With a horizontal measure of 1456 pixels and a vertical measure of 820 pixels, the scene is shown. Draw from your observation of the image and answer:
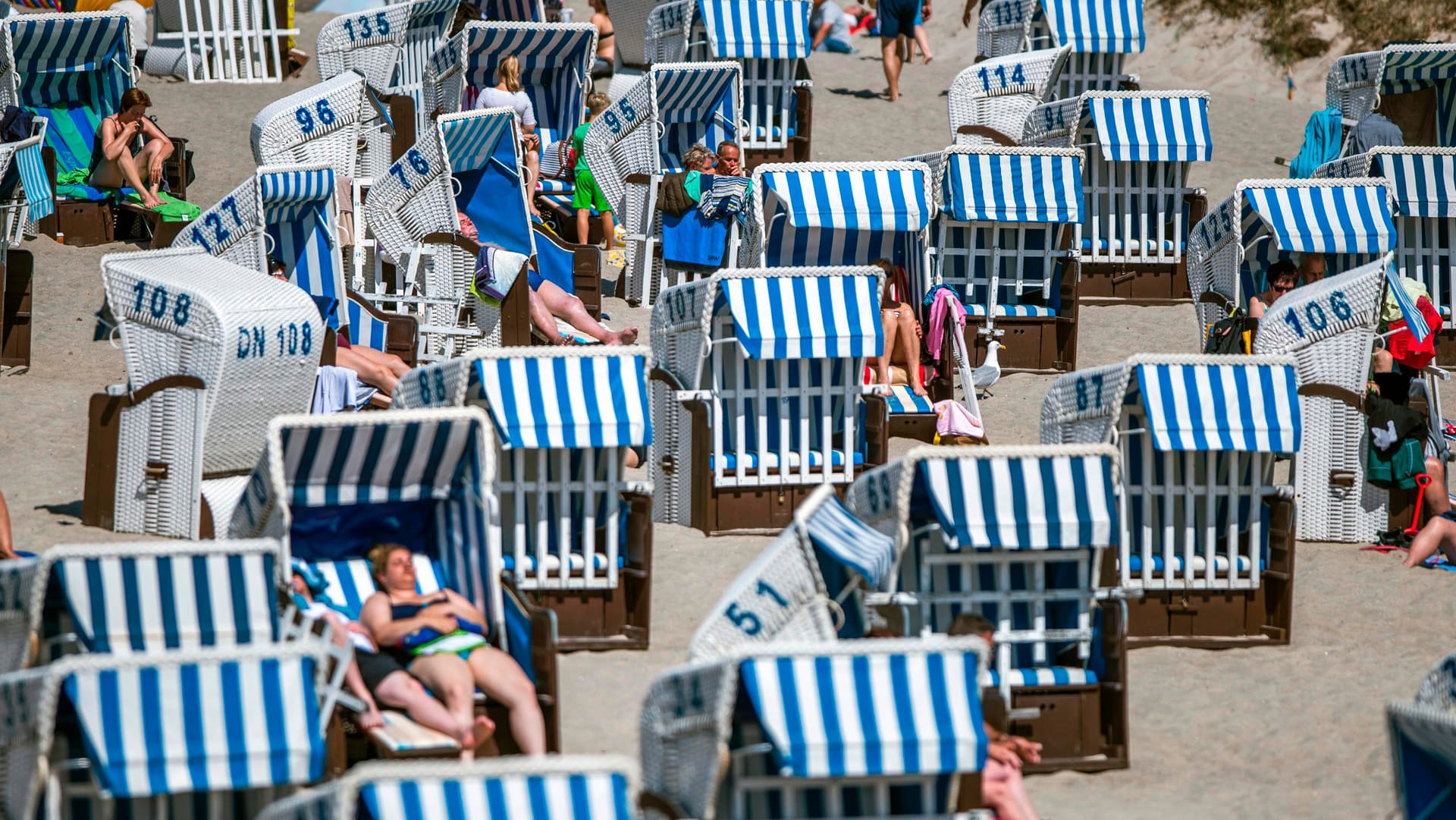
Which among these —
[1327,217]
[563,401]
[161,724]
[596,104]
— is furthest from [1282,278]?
[161,724]

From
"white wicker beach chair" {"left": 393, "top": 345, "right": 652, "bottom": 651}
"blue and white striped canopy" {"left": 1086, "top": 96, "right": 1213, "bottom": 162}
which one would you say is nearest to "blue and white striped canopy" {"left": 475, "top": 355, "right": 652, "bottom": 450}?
"white wicker beach chair" {"left": 393, "top": 345, "right": 652, "bottom": 651}

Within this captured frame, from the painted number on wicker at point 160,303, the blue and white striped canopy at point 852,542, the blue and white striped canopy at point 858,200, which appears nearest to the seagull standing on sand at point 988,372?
the blue and white striped canopy at point 858,200

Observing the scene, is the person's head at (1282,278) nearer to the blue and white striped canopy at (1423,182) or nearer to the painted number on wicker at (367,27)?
the blue and white striped canopy at (1423,182)

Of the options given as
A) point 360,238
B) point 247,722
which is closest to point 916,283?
point 360,238

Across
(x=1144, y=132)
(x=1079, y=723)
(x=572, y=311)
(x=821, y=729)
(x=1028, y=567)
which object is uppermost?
(x=1144, y=132)

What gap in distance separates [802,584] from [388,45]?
1058 cm

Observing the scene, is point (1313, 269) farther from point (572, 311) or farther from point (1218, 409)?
point (572, 311)

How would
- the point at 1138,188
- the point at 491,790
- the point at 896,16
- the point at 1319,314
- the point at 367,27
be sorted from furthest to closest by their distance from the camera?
the point at 896,16
the point at 367,27
the point at 1138,188
the point at 1319,314
the point at 491,790

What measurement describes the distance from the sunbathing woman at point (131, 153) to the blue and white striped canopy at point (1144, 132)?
6537 mm

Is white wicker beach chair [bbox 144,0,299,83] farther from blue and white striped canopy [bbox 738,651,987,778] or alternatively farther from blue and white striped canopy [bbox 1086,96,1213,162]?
blue and white striped canopy [bbox 738,651,987,778]

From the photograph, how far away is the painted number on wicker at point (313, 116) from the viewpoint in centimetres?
1273

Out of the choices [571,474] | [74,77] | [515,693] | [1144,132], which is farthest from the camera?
[74,77]

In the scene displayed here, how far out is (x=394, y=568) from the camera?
23.6ft

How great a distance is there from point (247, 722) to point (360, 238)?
23.9 ft
